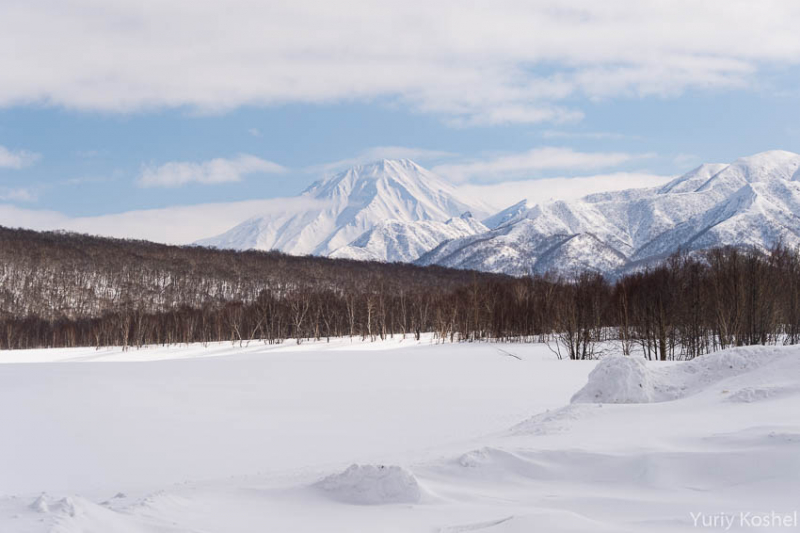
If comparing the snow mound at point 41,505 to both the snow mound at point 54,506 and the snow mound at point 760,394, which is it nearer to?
the snow mound at point 54,506

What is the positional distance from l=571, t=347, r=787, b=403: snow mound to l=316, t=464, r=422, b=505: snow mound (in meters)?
8.06

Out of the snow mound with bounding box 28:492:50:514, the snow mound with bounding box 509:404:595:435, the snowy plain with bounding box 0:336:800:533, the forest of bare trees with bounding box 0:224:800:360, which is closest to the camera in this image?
the snow mound with bounding box 28:492:50:514

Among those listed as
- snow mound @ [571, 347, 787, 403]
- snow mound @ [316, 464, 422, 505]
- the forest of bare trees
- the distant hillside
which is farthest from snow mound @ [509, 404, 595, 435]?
the distant hillside

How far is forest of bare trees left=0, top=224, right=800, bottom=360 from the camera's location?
4441 centimetres

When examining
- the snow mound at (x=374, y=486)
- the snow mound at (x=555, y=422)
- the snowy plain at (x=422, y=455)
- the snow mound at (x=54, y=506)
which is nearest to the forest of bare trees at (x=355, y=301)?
the snowy plain at (x=422, y=455)

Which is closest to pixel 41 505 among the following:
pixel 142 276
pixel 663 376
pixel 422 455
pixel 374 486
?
pixel 374 486

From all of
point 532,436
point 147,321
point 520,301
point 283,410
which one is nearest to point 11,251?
point 147,321

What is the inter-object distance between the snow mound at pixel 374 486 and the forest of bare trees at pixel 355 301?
38500 mm

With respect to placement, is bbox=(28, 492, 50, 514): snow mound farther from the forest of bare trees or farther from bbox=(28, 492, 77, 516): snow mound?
the forest of bare trees

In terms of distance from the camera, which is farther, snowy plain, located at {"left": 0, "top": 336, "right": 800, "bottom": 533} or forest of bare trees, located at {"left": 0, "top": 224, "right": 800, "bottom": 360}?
forest of bare trees, located at {"left": 0, "top": 224, "right": 800, "bottom": 360}

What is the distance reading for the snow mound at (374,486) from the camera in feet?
20.8

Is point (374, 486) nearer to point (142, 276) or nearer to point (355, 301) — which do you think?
point (355, 301)

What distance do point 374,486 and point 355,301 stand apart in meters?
106

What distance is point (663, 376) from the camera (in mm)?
13805
